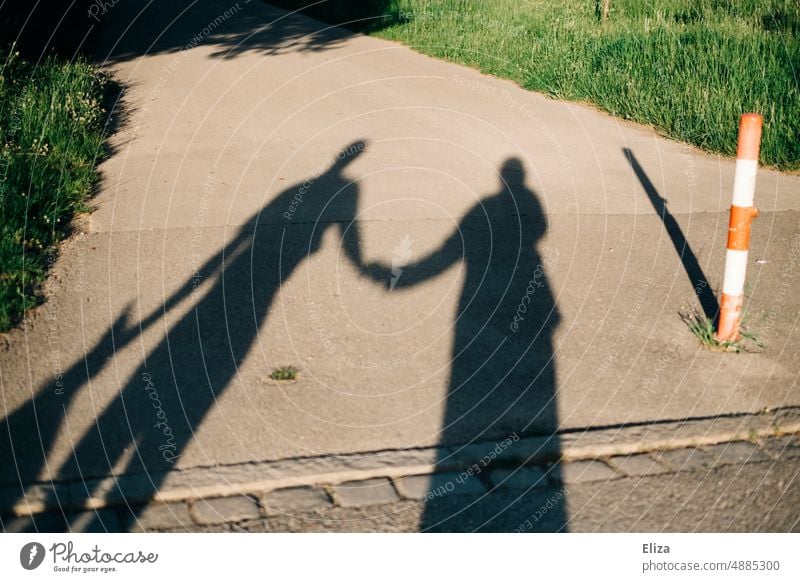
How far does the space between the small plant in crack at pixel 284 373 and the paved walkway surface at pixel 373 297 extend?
2.5 inches

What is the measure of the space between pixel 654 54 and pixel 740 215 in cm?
730

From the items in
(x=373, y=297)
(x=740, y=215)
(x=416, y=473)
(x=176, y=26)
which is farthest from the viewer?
(x=176, y=26)

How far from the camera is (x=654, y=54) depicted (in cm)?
1143

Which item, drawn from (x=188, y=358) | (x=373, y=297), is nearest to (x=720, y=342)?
(x=373, y=297)

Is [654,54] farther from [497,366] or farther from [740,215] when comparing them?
[497,366]

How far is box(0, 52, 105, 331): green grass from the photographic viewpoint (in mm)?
5926

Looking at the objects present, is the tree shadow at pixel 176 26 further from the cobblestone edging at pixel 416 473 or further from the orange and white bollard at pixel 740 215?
the orange and white bollard at pixel 740 215

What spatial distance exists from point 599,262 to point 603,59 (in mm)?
6056

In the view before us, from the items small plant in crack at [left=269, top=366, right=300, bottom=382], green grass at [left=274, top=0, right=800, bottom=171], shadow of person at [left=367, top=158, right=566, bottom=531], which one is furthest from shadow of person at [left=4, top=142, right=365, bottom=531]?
green grass at [left=274, top=0, right=800, bottom=171]

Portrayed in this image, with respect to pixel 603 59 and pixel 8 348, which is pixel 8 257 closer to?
pixel 8 348

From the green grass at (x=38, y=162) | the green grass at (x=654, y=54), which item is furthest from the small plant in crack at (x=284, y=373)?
the green grass at (x=654, y=54)

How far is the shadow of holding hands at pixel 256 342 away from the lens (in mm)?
3826

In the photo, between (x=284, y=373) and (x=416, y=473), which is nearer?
(x=416, y=473)

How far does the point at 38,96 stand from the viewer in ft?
29.0
